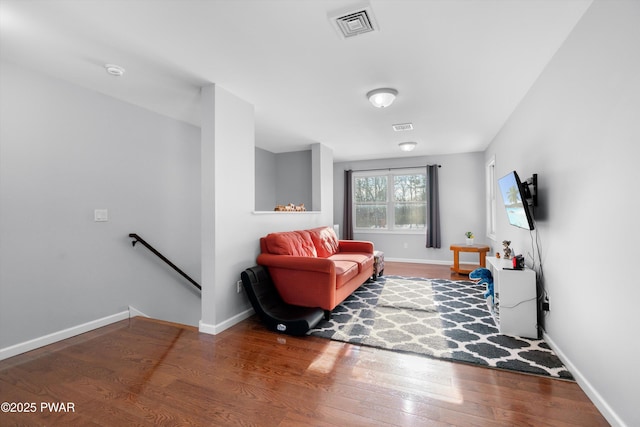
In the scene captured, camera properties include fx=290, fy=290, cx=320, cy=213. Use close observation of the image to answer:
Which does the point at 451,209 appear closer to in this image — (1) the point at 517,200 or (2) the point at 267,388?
(1) the point at 517,200

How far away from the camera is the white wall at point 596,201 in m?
1.47

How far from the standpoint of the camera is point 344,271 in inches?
137

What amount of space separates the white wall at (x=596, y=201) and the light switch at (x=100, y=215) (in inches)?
167

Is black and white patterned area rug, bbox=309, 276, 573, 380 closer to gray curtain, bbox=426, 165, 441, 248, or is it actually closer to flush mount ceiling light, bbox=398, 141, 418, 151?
gray curtain, bbox=426, 165, 441, 248

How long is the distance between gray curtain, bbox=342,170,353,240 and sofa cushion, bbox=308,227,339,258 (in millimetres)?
1981

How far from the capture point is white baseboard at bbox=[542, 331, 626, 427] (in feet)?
5.17

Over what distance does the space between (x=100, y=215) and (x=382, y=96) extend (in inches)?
128

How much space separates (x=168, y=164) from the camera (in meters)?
3.86

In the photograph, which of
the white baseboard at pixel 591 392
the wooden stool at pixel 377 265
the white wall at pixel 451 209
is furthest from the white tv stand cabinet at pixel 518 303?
the white wall at pixel 451 209

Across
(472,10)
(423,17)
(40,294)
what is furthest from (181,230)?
(472,10)

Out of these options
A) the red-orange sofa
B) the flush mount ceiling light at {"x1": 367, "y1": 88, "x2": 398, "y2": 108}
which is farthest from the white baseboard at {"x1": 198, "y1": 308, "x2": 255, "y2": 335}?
the flush mount ceiling light at {"x1": 367, "y1": 88, "x2": 398, "y2": 108}

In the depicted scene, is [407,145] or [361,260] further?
[407,145]

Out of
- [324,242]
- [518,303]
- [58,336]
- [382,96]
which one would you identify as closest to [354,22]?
[382,96]

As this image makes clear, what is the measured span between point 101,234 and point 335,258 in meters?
2.88
